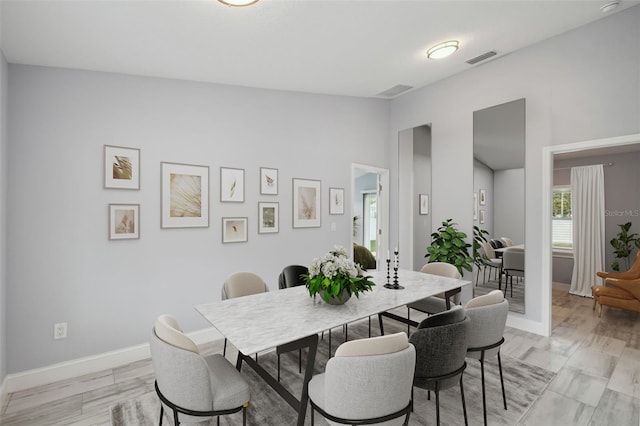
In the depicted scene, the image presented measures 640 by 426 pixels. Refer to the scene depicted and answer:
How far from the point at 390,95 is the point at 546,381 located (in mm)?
4058

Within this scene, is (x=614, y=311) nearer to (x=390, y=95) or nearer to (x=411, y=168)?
(x=411, y=168)

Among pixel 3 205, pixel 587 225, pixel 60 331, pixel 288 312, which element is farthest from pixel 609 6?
pixel 60 331

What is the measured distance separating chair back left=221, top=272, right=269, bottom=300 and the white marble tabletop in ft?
1.07

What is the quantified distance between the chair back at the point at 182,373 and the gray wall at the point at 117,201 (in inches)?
73.7

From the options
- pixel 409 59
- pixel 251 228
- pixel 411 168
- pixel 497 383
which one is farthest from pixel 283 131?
pixel 497 383

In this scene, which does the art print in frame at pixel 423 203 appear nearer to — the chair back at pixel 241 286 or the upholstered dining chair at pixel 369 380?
the chair back at pixel 241 286

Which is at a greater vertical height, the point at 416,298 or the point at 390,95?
the point at 390,95

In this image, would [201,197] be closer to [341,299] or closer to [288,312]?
[288,312]

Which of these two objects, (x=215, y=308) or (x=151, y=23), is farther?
(x=151, y=23)

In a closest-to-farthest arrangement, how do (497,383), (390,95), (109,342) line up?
(497,383)
(109,342)
(390,95)

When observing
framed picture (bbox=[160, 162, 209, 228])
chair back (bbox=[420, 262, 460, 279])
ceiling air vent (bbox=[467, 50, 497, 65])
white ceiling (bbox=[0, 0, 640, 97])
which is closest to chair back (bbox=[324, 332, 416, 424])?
chair back (bbox=[420, 262, 460, 279])

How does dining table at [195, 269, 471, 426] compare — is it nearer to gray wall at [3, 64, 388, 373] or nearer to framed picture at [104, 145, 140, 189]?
gray wall at [3, 64, 388, 373]

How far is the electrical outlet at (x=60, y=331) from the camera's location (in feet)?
9.19

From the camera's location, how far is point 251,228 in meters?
3.98
